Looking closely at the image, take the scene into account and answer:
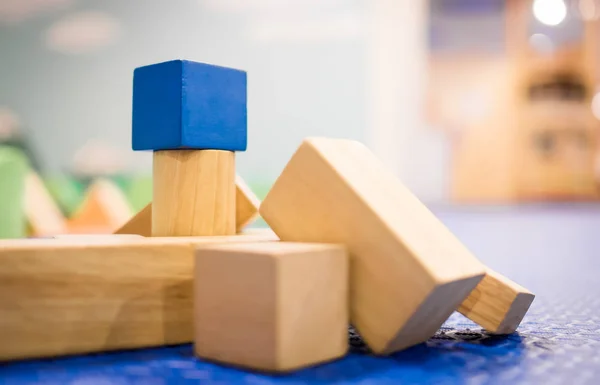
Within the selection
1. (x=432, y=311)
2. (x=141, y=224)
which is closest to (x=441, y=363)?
(x=432, y=311)

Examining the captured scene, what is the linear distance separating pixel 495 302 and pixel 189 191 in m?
0.60

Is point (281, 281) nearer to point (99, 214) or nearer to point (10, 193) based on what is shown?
point (10, 193)

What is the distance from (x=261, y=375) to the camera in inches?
35.8

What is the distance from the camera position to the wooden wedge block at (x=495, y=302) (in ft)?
3.66

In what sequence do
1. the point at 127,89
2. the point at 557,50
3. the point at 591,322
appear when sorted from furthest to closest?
1. the point at 557,50
2. the point at 127,89
3. the point at 591,322

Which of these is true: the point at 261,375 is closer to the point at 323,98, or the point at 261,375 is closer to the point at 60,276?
the point at 60,276

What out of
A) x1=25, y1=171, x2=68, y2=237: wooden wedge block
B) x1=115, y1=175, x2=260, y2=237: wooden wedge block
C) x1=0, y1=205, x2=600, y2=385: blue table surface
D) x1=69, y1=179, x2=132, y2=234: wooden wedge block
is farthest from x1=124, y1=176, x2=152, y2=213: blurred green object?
x1=0, y1=205, x2=600, y2=385: blue table surface

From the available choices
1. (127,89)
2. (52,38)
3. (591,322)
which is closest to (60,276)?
(591,322)

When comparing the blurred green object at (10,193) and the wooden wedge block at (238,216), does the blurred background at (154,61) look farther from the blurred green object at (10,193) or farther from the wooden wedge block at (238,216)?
the wooden wedge block at (238,216)

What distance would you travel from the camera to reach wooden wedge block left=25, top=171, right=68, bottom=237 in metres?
2.94

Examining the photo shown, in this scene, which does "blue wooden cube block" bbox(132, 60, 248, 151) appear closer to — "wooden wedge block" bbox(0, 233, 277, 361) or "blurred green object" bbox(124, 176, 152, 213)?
"wooden wedge block" bbox(0, 233, 277, 361)

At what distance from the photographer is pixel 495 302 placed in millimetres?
1129

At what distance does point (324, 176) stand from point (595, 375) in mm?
505

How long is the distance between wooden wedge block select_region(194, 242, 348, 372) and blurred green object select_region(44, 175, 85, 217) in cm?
297
